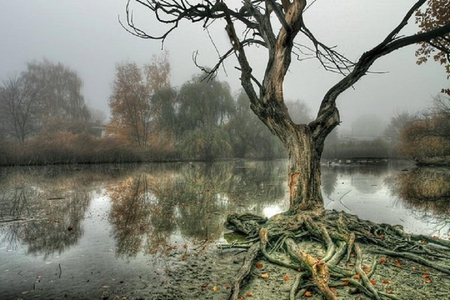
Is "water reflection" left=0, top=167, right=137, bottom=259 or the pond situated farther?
"water reflection" left=0, top=167, right=137, bottom=259

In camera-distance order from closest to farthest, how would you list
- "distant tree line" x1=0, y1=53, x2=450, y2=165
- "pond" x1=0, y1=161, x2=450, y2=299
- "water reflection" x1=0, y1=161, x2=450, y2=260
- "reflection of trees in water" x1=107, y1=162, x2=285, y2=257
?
"pond" x1=0, y1=161, x2=450, y2=299
"water reflection" x1=0, y1=161, x2=450, y2=260
"reflection of trees in water" x1=107, y1=162, x2=285, y2=257
"distant tree line" x1=0, y1=53, x2=450, y2=165

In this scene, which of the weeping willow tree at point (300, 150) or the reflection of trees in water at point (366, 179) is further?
the reflection of trees in water at point (366, 179)

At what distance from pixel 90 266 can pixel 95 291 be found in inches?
35.3

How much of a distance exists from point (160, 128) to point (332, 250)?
28518 mm

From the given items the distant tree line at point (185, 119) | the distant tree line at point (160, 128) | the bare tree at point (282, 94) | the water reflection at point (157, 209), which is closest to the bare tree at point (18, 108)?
the distant tree line at point (160, 128)

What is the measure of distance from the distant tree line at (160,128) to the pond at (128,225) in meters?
16.3

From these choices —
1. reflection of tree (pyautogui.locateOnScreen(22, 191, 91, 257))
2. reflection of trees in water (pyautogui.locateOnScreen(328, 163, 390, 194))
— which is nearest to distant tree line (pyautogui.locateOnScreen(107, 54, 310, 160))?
reflection of trees in water (pyautogui.locateOnScreen(328, 163, 390, 194))

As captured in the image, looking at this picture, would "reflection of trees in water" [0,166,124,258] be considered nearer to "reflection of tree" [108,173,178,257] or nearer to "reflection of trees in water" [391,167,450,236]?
"reflection of tree" [108,173,178,257]

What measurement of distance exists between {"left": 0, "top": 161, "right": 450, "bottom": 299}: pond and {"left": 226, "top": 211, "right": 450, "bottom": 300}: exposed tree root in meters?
0.97

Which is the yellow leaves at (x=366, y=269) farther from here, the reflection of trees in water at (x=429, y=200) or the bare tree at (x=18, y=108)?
the bare tree at (x=18, y=108)

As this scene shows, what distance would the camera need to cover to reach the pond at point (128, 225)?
12.2 ft

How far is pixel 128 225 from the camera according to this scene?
655 cm

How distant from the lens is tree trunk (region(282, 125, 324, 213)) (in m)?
6.21

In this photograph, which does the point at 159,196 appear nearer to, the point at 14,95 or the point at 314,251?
the point at 314,251
